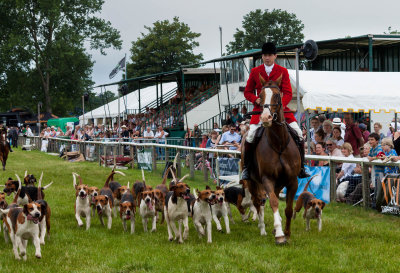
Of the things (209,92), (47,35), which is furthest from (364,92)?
(47,35)

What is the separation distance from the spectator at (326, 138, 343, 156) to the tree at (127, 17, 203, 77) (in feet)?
178

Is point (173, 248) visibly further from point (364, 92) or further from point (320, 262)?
point (364, 92)

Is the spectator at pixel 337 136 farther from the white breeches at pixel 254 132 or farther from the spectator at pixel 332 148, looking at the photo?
the white breeches at pixel 254 132

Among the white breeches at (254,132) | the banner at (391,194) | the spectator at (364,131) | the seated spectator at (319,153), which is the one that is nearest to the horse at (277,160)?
the white breeches at (254,132)

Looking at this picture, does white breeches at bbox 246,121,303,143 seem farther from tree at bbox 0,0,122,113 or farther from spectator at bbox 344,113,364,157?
tree at bbox 0,0,122,113

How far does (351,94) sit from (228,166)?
3.54 m

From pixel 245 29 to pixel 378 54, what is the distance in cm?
5034

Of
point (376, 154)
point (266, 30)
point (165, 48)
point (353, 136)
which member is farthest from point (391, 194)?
point (266, 30)

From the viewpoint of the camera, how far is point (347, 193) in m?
11.9

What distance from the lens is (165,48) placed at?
6781cm

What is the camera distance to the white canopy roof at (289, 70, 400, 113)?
46.8 ft

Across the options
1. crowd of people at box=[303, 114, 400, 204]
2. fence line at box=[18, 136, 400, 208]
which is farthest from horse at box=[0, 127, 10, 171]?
crowd of people at box=[303, 114, 400, 204]

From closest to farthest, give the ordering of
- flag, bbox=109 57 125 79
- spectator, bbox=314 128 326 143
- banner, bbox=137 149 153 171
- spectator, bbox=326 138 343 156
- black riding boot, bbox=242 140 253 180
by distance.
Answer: black riding boot, bbox=242 140 253 180
spectator, bbox=326 138 343 156
spectator, bbox=314 128 326 143
banner, bbox=137 149 153 171
flag, bbox=109 57 125 79

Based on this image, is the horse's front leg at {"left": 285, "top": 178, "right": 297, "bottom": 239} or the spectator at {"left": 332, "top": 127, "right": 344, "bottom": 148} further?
the spectator at {"left": 332, "top": 127, "right": 344, "bottom": 148}
